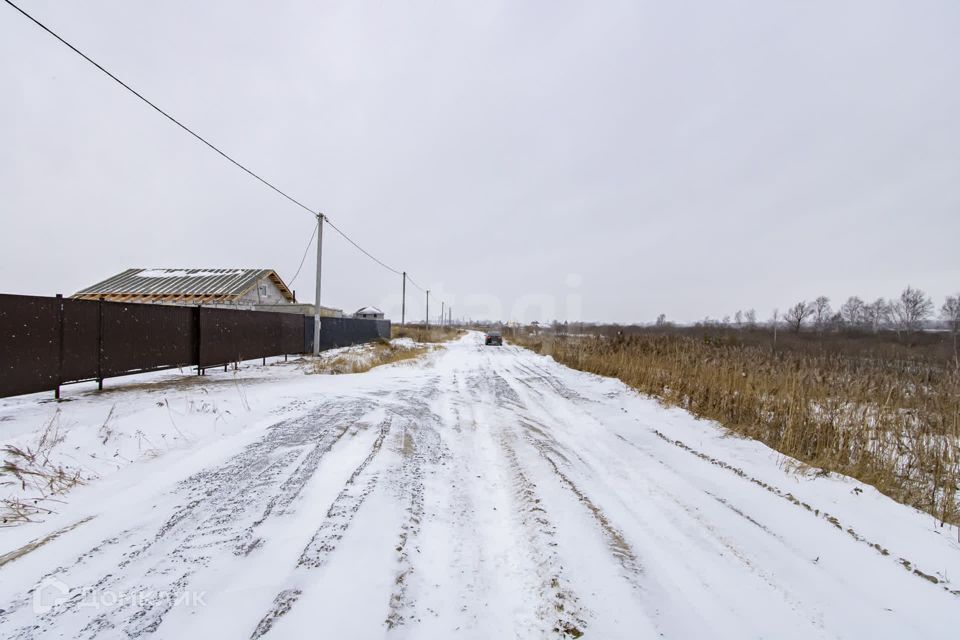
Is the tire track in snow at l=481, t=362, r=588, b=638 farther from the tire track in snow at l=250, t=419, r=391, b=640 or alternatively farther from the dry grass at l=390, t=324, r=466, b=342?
the dry grass at l=390, t=324, r=466, b=342

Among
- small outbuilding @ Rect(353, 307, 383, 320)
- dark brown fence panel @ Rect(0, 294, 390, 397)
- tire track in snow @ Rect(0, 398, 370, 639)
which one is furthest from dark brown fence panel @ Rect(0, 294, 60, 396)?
small outbuilding @ Rect(353, 307, 383, 320)

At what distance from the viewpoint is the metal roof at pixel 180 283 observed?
22828 mm

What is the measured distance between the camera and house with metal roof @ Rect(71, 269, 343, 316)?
22375 mm

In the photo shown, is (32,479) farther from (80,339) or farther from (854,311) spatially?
(854,311)

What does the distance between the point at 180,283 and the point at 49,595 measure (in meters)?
28.9

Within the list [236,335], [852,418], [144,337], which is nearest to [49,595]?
[852,418]

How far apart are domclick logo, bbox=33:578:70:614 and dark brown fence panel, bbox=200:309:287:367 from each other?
32.4 feet

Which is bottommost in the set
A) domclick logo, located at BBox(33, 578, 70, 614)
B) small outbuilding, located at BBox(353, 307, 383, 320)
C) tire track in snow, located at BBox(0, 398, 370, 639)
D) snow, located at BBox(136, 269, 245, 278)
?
domclick logo, located at BBox(33, 578, 70, 614)

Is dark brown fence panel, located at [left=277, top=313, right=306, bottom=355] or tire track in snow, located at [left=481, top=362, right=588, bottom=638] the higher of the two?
dark brown fence panel, located at [left=277, top=313, right=306, bottom=355]

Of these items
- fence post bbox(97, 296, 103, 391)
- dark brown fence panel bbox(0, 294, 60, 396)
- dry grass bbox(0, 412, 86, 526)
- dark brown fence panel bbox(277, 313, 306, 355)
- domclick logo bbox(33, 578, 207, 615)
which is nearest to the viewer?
domclick logo bbox(33, 578, 207, 615)

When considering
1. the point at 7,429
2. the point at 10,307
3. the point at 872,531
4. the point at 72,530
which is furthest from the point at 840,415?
the point at 10,307

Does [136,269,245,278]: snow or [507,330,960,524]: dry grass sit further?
[136,269,245,278]: snow

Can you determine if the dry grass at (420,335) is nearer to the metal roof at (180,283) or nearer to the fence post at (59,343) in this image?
the metal roof at (180,283)

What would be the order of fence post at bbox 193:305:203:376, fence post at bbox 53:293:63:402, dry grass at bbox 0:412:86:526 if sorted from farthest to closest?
→ fence post at bbox 193:305:203:376
fence post at bbox 53:293:63:402
dry grass at bbox 0:412:86:526
